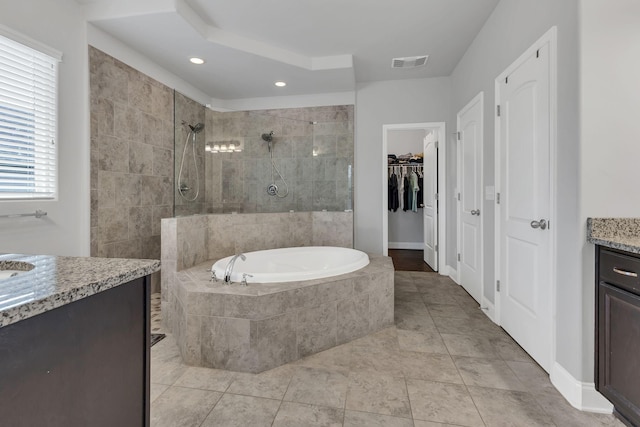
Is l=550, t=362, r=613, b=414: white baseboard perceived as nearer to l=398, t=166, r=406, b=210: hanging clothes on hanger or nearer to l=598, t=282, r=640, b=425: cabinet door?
l=598, t=282, r=640, b=425: cabinet door

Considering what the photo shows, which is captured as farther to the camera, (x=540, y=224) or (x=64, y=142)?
(x=64, y=142)

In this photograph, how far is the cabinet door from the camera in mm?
1220

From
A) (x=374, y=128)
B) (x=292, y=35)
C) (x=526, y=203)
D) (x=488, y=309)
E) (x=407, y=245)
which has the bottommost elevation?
(x=488, y=309)

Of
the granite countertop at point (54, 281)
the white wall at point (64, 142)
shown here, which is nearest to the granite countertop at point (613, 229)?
the granite countertop at point (54, 281)

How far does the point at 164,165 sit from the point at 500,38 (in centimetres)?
344

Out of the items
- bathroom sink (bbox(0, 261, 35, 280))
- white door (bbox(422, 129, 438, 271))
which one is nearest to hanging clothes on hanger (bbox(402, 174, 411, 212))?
white door (bbox(422, 129, 438, 271))

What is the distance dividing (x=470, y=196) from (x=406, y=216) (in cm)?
324

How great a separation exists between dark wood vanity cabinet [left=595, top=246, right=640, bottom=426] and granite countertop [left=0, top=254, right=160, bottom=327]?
6.00ft

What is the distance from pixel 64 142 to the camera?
228 centimetres

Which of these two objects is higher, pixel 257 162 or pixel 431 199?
pixel 257 162

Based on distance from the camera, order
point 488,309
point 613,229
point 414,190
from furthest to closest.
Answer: point 414,190 < point 488,309 < point 613,229

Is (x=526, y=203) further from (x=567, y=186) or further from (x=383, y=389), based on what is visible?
(x=383, y=389)

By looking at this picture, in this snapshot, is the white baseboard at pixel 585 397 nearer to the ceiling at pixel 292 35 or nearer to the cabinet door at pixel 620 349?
the cabinet door at pixel 620 349

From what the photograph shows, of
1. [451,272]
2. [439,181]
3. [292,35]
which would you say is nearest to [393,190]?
[439,181]
